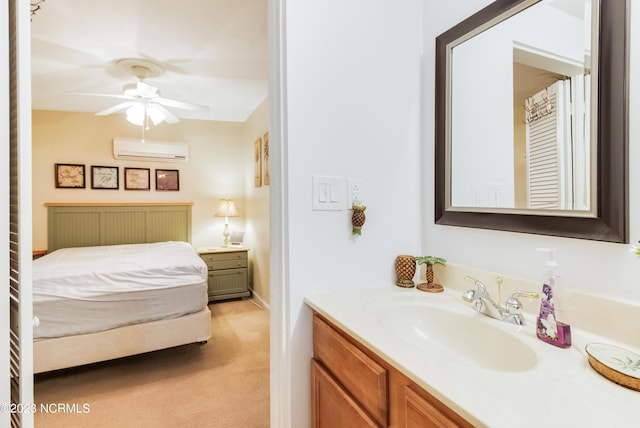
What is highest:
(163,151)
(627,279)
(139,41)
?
(139,41)

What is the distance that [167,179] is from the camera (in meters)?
4.16

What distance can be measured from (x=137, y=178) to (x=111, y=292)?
7.52 ft

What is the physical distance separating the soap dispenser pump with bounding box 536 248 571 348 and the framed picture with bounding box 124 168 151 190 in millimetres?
4341

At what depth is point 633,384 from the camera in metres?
0.58

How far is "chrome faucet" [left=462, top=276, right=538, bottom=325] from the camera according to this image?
92cm

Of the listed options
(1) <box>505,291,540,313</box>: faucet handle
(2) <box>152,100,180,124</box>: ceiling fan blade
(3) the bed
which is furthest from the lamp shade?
(1) <box>505,291,540,313</box>: faucet handle

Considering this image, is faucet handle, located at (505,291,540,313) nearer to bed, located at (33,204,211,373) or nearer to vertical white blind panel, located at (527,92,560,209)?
vertical white blind panel, located at (527,92,560,209)

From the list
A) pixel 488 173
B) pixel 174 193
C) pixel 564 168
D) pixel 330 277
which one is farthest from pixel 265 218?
pixel 564 168

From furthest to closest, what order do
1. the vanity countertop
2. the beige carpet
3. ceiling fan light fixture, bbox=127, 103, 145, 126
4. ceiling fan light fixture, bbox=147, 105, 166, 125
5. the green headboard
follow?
the green headboard
ceiling fan light fixture, bbox=147, 105, 166, 125
ceiling fan light fixture, bbox=127, 103, 145, 126
the beige carpet
the vanity countertop

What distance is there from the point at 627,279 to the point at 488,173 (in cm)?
→ 49

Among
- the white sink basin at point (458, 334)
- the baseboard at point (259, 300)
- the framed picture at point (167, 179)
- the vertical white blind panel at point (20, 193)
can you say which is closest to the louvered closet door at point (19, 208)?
the vertical white blind panel at point (20, 193)

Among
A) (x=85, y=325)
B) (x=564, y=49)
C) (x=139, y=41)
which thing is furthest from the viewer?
(x=139, y=41)

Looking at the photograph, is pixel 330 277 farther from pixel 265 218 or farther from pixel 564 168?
pixel 265 218

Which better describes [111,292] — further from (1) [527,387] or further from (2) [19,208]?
(1) [527,387]
